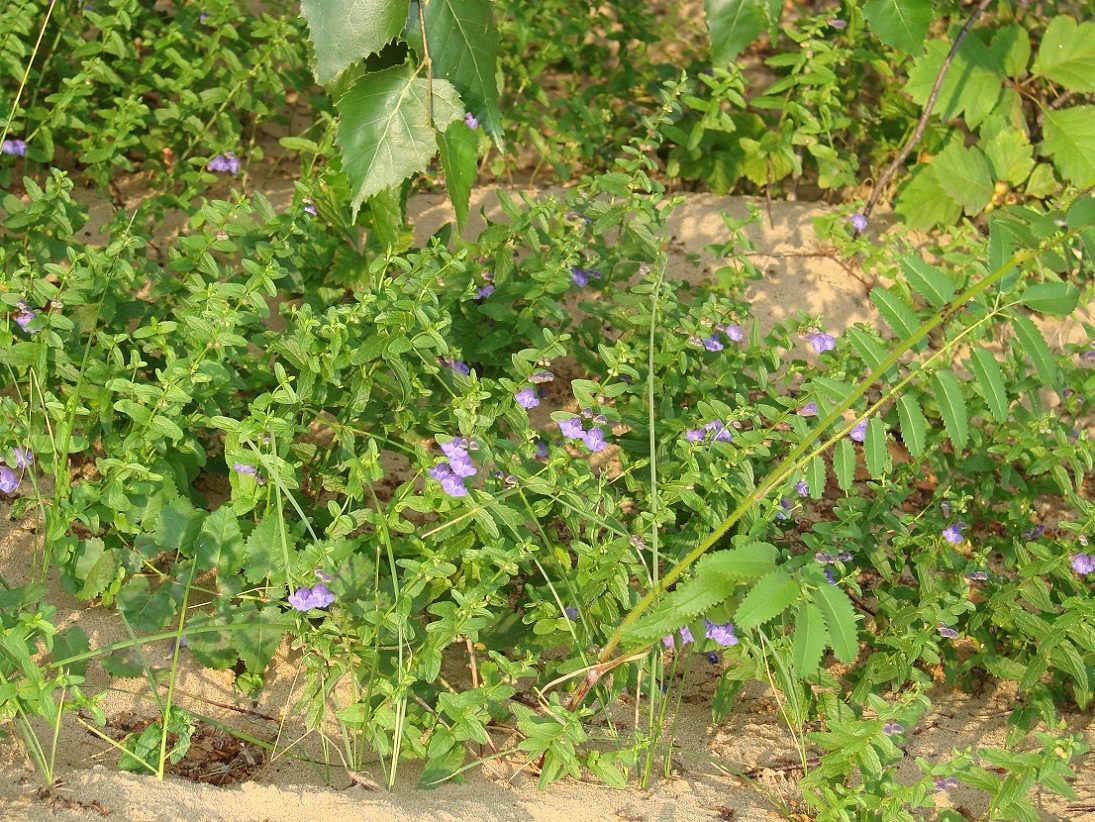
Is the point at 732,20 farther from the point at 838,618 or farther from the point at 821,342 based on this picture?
the point at 821,342

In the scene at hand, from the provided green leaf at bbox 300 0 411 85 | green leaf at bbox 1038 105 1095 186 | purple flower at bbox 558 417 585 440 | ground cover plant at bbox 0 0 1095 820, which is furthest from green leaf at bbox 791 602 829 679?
green leaf at bbox 1038 105 1095 186

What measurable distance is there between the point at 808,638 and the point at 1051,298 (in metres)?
0.61

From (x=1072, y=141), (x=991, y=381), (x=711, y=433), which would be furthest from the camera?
(x=1072, y=141)

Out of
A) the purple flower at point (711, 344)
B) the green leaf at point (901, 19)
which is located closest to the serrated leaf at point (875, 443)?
the green leaf at point (901, 19)

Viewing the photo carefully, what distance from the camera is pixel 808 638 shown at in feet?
5.82

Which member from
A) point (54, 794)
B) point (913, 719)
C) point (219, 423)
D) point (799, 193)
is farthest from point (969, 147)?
point (54, 794)

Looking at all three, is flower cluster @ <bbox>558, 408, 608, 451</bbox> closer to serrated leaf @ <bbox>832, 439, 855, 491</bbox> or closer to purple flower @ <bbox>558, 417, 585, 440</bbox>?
purple flower @ <bbox>558, 417, 585, 440</bbox>

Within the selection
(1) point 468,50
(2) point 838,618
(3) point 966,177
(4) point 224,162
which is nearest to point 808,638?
(2) point 838,618

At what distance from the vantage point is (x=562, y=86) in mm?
4738

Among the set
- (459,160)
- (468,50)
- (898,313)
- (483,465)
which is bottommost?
A: (483,465)

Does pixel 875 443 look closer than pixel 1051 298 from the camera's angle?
No

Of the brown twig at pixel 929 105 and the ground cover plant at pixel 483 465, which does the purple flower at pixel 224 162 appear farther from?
the brown twig at pixel 929 105

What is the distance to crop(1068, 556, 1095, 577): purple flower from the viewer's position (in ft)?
8.69

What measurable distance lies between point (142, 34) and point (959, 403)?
3066 millimetres
